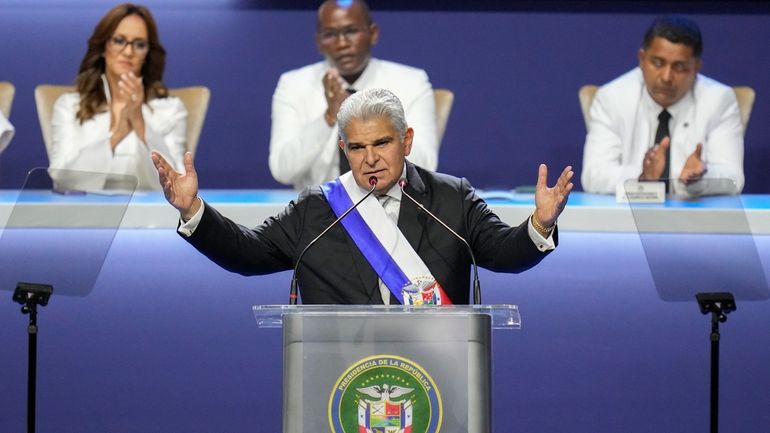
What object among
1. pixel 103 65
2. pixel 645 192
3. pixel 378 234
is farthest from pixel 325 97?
Result: pixel 378 234

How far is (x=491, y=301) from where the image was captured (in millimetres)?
3609

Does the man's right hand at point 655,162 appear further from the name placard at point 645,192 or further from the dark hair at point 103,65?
the dark hair at point 103,65

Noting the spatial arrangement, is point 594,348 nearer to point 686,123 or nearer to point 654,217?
point 654,217

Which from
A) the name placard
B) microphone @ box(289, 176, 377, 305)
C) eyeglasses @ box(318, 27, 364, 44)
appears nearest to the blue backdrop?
eyeglasses @ box(318, 27, 364, 44)

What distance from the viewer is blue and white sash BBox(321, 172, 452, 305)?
2756 millimetres

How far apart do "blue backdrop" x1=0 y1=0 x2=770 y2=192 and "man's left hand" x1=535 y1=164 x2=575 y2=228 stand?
142 inches

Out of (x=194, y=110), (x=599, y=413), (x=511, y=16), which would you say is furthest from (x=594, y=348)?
(x=511, y=16)

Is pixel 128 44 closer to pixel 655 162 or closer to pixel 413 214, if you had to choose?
pixel 655 162

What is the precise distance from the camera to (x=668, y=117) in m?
5.00

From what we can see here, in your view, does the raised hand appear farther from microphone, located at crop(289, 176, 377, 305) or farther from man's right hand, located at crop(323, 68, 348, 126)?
microphone, located at crop(289, 176, 377, 305)

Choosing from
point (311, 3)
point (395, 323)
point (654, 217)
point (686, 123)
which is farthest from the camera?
point (311, 3)

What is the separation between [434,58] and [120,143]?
2012 millimetres

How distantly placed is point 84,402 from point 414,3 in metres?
3.19

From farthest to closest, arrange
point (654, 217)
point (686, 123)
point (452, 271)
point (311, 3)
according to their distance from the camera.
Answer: point (311, 3)
point (686, 123)
point (654, 217)
point (452, 271)
